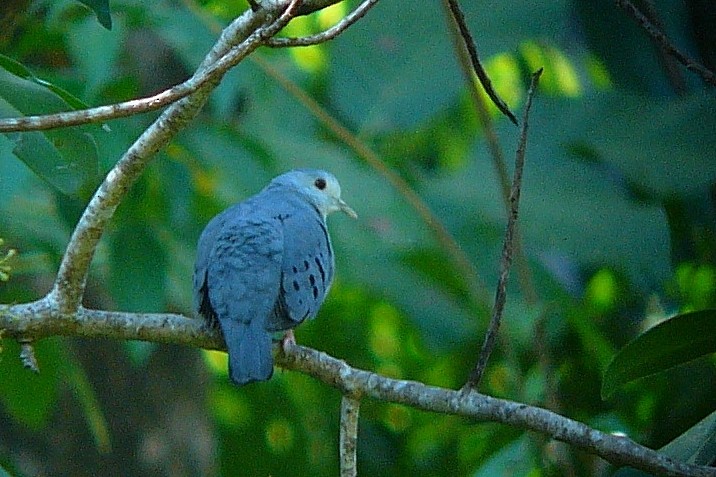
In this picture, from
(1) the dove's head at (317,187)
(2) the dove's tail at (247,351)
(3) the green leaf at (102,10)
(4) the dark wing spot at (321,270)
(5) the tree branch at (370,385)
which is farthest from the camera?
(1) the dove's head at (317,187)

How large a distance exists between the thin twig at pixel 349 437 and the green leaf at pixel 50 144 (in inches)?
31.9

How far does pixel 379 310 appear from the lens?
7.45 metres

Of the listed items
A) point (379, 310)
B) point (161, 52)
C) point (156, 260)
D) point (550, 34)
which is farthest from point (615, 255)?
point (161, 52)

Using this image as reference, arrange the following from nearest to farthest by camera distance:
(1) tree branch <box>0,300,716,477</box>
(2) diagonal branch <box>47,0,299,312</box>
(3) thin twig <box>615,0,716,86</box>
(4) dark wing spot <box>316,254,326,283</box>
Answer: (2) diagonal branch <box>47,0,299,312</box>
(1) tree branch <box>0,300,716,477</box>
(3) thin twig <box>615,0,716,86</box>
(4) dark wing spot <box>316,254,326,283</box>

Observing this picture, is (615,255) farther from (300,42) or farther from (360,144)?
(300,42)

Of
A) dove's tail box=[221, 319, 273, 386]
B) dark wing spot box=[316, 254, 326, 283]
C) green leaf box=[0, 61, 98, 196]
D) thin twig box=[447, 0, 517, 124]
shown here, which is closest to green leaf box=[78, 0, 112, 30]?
green leaf box=[0, 61, 98, 196]

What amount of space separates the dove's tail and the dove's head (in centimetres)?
146

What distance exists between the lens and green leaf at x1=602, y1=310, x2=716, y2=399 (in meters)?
3.05

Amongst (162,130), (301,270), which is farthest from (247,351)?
(162,130)

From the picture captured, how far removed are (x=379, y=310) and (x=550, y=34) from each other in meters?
2.84

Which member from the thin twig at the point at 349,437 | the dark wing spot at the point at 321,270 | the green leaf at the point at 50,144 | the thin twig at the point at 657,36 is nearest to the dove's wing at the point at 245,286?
the dark wing spot at the point at 321,270

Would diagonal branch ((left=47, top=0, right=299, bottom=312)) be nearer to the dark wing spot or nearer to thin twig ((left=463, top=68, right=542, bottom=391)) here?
thin twig ((left=463, top=68, right=542, bottom=391))

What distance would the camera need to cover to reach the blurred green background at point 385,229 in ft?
15.2

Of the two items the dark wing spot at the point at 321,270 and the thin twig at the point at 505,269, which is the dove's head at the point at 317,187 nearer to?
the dark wing spot at the point at 321,270
